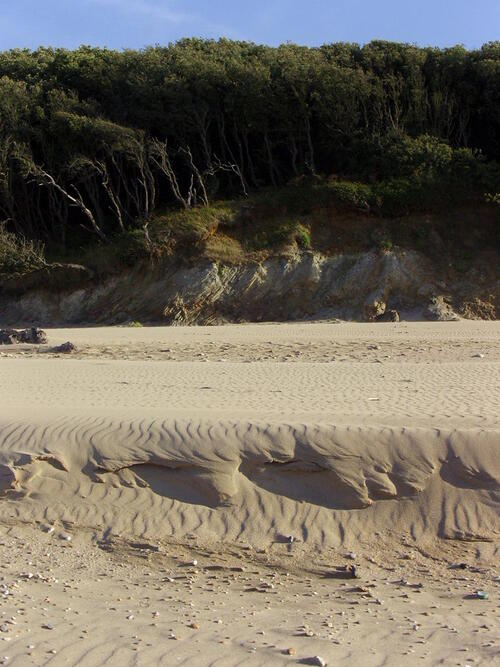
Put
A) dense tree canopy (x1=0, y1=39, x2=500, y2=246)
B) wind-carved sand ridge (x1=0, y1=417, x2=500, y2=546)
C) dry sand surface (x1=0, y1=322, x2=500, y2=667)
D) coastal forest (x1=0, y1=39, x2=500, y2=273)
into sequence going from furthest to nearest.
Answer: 1. dense tree canopy (x1=0, y1=39, x2=500, y2=246)
2. coastal forest (x1=0, y1=39, x2=500, y2=273)
3. wind-carved sand ridge (x1=0, y1=417, x2=500, y2=546)
4. dry sand surface (x1=0, y1=322, x2=500, y2=667)

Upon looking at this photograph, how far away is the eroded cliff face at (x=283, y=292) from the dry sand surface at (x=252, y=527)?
14227mm

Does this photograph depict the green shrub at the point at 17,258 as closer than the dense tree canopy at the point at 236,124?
Yes

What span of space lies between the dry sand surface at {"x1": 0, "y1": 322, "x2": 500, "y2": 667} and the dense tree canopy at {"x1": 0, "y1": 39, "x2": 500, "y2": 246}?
65.2 ft

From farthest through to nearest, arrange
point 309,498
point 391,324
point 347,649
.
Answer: point 391,324 → point 309,498 → point 347,649

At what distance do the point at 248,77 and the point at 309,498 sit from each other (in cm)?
2535

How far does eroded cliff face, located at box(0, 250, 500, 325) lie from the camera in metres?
23.7

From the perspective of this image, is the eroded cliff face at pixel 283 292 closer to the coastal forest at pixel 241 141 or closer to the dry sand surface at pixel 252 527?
the coastal forest at pixel 241 141

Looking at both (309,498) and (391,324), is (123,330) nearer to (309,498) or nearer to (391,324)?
(391,324)

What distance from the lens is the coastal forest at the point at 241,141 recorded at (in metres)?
26.6

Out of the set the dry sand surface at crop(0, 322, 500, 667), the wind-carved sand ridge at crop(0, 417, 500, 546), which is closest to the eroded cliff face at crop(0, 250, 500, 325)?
the dry sand surface at crop(0, 322, 500, 667)

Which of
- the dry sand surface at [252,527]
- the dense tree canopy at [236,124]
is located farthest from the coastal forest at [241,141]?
the dry sand surface at [252,527]

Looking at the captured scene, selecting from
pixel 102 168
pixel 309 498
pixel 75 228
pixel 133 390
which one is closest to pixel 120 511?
pixel 309 498

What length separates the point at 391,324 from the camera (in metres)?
20.5

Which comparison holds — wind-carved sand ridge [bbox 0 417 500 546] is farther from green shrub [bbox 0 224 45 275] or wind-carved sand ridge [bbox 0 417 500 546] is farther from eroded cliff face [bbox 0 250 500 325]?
green shrub [bbox 0 224 45 275]
